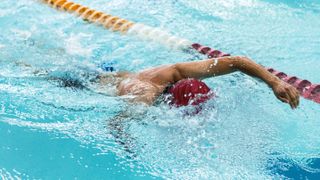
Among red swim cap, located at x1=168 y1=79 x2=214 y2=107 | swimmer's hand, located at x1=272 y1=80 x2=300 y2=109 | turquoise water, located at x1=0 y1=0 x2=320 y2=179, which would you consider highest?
swimmer's hand, located at x1=272 y1=80 x2=300 y2=109

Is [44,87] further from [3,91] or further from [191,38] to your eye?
[191,38]

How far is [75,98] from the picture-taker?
3.22 metres

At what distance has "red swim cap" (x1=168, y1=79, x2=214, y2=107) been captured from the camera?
2748 mm

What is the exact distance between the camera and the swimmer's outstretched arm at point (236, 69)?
2.47m

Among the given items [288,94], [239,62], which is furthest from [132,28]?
[288,94]

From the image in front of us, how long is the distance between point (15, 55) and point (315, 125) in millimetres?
2270

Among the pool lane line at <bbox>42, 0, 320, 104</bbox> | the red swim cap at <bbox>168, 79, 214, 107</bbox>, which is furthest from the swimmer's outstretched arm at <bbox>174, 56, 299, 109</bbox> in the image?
the pool lane line at <bbox>42, 0, 320, 104</bbox>

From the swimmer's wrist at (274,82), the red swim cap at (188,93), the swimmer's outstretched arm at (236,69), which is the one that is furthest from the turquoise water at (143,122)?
the swimmer's wrist at (274,82)

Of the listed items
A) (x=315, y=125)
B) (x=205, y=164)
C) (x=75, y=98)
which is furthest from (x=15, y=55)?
(x=315, y=125)

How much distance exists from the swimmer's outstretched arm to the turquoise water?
203mm

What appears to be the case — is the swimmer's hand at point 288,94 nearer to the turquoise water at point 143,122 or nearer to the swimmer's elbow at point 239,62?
the swimmer's elbow at point 239,62

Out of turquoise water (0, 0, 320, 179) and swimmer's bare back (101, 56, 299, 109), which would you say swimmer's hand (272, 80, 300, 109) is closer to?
swimmer's bare back (101, 56, 299, 109)

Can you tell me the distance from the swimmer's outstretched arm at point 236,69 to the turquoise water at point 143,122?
20 centimetres

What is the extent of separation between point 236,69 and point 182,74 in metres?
0.33
